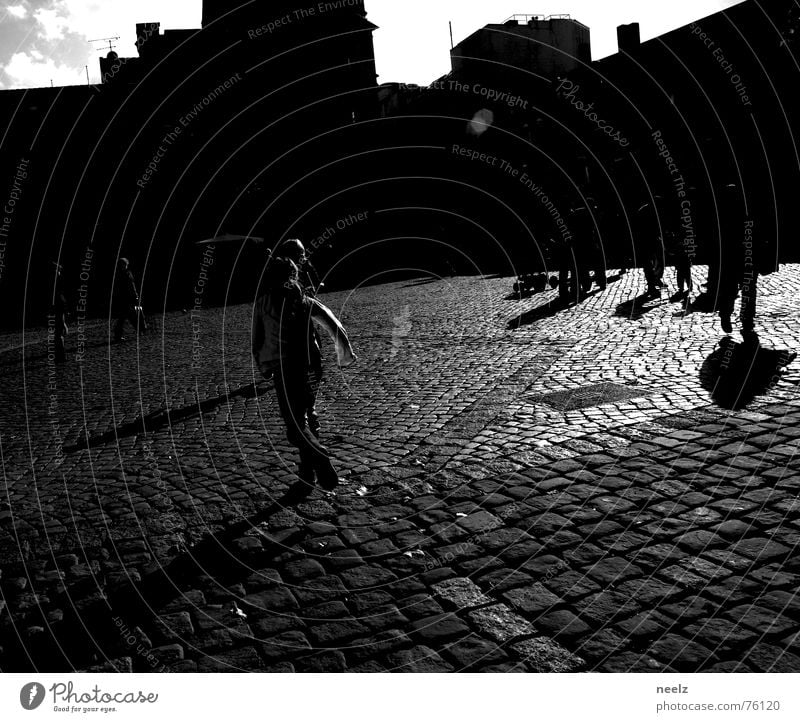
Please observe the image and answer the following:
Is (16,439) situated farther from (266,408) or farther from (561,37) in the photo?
(561,37)

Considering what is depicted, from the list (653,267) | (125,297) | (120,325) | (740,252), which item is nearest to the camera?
(740,252)

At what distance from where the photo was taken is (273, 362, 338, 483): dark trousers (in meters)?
5.57

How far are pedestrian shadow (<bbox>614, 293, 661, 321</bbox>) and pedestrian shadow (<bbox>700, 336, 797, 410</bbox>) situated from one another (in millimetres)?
3710

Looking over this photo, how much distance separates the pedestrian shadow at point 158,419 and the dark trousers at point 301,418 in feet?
9.77

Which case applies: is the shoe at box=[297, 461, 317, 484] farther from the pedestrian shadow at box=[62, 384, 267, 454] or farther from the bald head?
the pedestrian shadow at box=[62, 384, 267, 454]

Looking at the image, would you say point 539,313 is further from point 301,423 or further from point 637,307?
point 301,423

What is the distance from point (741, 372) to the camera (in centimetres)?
789

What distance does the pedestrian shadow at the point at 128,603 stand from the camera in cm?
350

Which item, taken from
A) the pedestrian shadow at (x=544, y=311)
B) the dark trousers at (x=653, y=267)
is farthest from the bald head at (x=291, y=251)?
the dark trousers at (x=653, y=267)

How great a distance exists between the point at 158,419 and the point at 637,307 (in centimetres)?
945

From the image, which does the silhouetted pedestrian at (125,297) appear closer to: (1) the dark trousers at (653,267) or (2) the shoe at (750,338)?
(1) the dark trousers at (653,267)

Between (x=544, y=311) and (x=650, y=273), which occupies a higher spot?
(x=650, y=273)

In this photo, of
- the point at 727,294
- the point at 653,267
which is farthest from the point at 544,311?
the point at 727,294

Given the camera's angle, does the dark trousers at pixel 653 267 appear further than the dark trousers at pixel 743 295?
Yes
